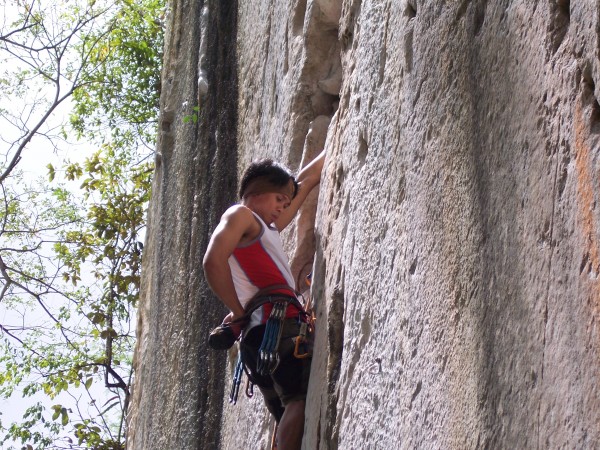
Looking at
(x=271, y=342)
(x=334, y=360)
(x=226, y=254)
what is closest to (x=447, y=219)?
(x=334, y=360)

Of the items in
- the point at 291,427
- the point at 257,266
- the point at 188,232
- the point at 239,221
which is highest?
the point at 188,232

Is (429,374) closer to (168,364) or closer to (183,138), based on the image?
(168,364)

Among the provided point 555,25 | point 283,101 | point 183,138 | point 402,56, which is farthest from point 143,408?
point 555,25

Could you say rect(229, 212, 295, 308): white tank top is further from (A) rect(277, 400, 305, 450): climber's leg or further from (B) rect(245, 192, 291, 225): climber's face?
(A) rect(277, 400, 305, 450): climber's leg

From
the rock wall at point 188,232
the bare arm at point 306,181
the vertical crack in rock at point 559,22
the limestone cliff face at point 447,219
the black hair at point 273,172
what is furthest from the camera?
the rock wall at point 188,232

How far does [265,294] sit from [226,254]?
225 mm

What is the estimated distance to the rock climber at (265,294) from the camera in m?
4.01

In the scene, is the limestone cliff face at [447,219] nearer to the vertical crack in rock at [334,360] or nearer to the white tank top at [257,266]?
the vertical crack in rock at [334,360]

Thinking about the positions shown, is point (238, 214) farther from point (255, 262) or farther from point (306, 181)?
point (306, 181)

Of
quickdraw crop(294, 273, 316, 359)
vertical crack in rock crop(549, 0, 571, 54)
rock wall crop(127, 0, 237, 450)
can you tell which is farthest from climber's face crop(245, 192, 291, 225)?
vertical crack in rock crop(549, 0, 571, 54)

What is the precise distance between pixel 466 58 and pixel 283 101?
2300 millimetres

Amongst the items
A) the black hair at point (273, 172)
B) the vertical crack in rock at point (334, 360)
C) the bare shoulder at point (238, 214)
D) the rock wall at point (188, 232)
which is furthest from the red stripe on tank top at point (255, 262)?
the rock wall at point (188, 232)

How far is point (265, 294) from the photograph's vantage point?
4.11 m

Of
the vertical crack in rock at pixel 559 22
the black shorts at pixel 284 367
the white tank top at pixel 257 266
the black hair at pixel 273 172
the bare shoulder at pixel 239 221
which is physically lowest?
the black shorts at pixel 284 367
